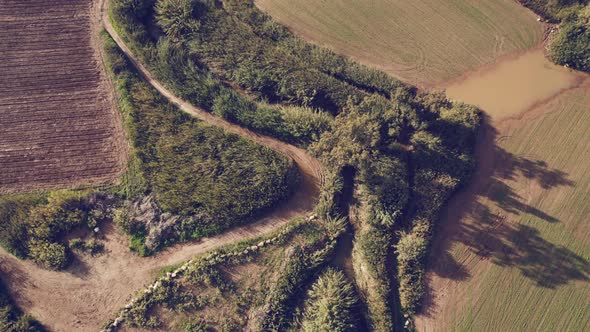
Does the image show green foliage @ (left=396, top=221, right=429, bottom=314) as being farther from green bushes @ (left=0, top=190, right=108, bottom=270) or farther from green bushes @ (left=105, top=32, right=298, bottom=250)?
green bushes @ (left=0, top=190, right=108, bottom=270)

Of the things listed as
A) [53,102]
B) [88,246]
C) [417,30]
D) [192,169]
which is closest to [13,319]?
[88,246]

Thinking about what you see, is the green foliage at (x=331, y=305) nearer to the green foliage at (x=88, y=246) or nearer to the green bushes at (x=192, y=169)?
the green bushes at (x=192, y=169)

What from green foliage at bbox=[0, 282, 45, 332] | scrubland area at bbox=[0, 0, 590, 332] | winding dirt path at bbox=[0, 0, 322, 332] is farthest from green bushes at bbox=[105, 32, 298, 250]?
green foliage at bbox=[0, 282, 45, 332]

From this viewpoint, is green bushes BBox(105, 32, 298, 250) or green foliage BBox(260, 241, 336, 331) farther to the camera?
green bushes BBox(105, 32, 298, 250)

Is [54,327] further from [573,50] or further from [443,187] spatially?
[573,50]

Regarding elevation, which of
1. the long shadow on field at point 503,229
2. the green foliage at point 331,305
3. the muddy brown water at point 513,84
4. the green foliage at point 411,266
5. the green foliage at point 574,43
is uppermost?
the green foliage at point 574,43

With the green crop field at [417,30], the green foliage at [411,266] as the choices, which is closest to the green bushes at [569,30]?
the green crop field at [417,30]

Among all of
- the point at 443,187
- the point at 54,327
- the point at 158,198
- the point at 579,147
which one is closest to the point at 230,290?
the point at 158,198
